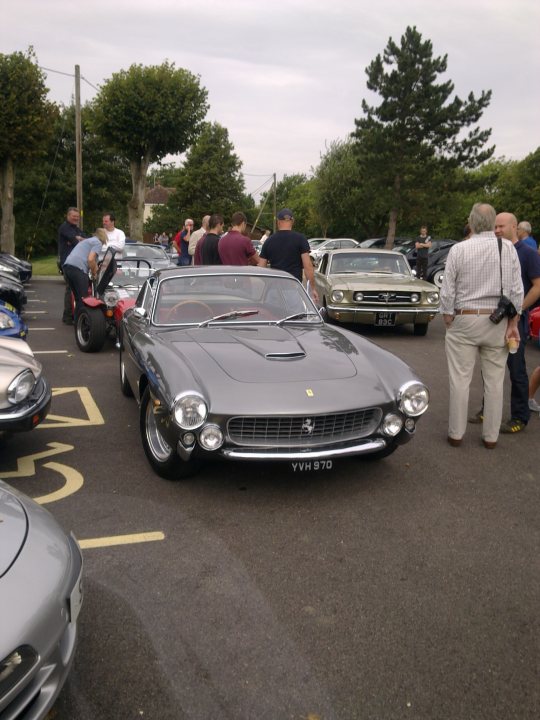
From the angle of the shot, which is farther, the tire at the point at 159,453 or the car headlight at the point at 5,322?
the car headlight at the point at 5,322

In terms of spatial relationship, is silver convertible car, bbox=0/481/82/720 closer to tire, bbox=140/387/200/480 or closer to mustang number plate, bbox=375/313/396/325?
tire, bbox=140/387/200/480

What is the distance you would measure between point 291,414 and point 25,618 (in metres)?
2.10

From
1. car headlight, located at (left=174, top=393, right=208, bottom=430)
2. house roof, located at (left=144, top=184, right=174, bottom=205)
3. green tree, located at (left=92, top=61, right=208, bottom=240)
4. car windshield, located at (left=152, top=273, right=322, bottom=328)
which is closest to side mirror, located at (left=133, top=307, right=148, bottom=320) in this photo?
car windshield, located at (left=152, top=273, right=322, bottom=328)

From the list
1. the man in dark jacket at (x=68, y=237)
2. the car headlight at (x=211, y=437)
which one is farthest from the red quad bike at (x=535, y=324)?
the man in dark jacket at (x=68, y=237)

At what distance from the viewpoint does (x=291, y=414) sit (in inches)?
147

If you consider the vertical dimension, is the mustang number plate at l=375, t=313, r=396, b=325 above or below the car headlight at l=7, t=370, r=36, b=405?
below

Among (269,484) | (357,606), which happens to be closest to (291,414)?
(269,484)

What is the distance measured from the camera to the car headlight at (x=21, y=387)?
4.11 m

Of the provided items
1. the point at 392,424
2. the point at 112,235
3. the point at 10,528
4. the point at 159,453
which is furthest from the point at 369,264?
the point at 10,528

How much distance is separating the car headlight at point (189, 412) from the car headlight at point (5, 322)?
432 centimetres

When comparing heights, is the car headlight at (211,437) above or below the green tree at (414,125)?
below

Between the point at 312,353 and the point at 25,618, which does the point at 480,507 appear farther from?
the point at 25,618

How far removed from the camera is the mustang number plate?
403 inches

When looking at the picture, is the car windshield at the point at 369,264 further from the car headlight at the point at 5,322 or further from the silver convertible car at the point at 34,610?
the silver convertible car at the point at 34,610
